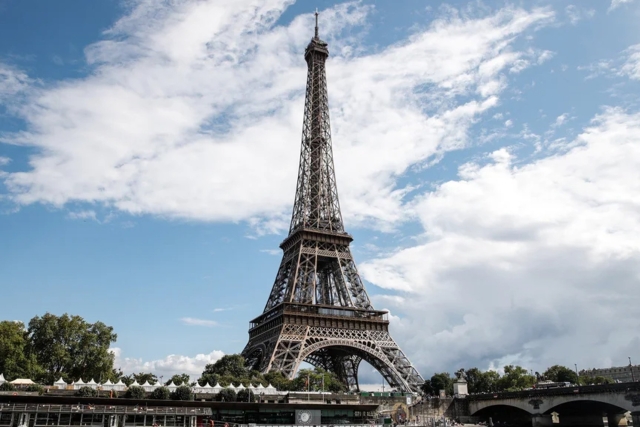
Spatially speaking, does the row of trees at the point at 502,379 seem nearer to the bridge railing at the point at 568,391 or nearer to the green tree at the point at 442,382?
the green tree at the point at 442,382

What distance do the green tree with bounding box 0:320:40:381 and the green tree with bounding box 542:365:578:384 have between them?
10257cm

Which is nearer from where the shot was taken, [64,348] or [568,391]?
[568,391]

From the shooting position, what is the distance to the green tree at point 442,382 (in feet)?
396

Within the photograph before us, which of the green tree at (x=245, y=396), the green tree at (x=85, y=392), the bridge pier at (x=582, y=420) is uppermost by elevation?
the green tree at (x=85, y=392)

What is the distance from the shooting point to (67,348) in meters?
74.7

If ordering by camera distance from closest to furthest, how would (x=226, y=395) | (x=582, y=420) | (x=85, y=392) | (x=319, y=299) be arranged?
(x=85, y=392)
(x=226, y=395)
(x=582, y=420)
(x=319, y=299)

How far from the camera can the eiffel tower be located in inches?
3376

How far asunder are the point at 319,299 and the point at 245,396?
1713 inches

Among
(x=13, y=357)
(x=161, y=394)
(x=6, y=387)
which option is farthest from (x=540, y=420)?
(x=13, y=357)

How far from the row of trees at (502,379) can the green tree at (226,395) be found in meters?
68.7

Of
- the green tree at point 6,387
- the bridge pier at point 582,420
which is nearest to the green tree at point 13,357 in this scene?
the green tree at point 6,387

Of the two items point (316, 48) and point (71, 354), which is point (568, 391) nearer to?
point (71, 354)

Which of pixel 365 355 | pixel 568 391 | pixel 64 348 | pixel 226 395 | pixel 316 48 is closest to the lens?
pixel 226 395

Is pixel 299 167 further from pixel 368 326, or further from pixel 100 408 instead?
pixel 100 408
